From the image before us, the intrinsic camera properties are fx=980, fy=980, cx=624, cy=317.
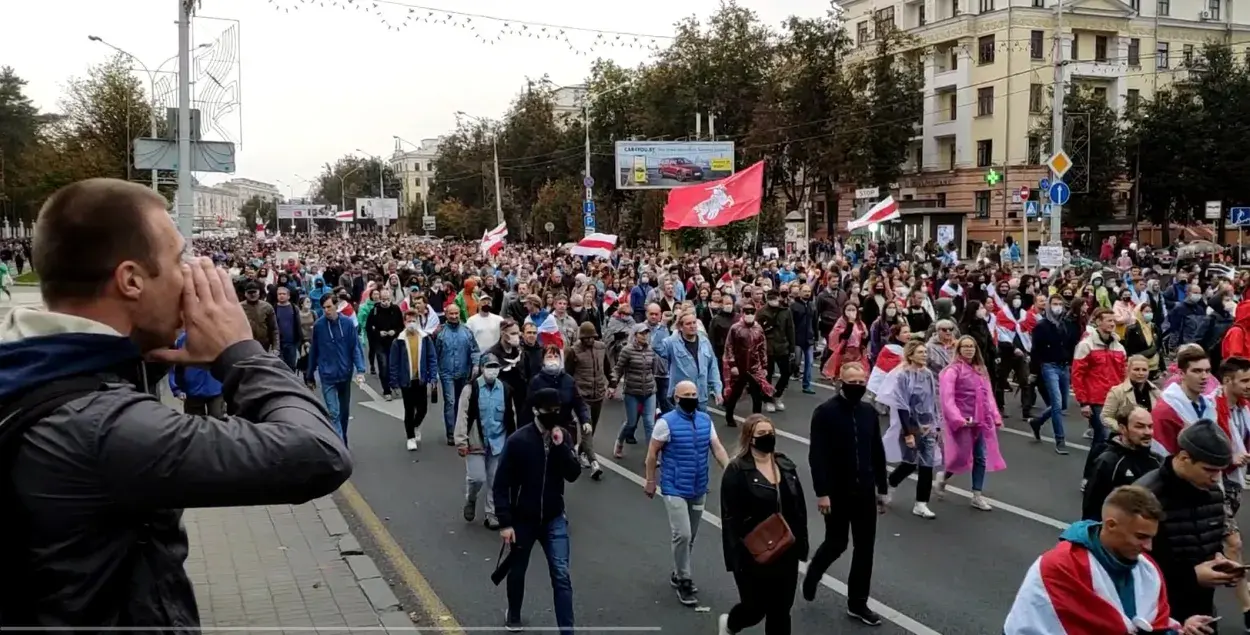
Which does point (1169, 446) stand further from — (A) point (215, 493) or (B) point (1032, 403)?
(B) point (1032, 403)

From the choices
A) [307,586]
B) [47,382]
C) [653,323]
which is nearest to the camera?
[47,382]

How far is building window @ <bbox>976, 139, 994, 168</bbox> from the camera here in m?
52.7

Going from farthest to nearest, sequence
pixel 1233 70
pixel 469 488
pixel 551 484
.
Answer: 1. pixel 1233 70
2. pixel 469 488
3. pixel 551 484

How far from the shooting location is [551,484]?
21.1 ft

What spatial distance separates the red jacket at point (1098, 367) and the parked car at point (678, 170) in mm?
36646

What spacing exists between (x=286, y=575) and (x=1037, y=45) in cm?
5236

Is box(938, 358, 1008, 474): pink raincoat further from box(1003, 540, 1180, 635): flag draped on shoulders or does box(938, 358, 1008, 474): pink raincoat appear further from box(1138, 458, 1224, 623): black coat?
box(1003, 540, 1180, 635): flag draped on shoulders

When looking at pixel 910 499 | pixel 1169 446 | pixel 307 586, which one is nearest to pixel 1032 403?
pixel 910 499

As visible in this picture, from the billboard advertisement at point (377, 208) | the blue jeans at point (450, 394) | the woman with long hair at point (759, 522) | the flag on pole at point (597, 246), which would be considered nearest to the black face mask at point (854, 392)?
the woman with long hair at point (759, 522)

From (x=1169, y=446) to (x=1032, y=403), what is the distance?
7682 mm

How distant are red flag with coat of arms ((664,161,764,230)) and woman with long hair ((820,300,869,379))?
519 inches

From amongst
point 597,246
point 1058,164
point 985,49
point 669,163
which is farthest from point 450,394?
point 985,49

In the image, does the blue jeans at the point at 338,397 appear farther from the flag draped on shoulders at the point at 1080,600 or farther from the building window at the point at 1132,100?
the building window at the point at 1132,100

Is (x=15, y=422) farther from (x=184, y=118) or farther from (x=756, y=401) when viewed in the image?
(x=184, y=118)
